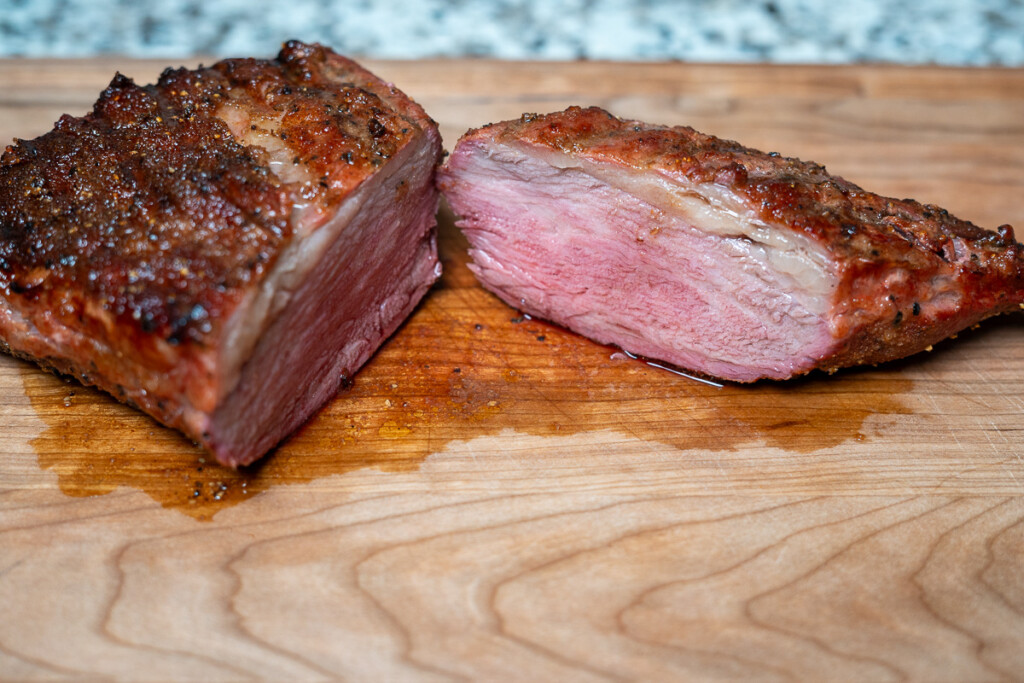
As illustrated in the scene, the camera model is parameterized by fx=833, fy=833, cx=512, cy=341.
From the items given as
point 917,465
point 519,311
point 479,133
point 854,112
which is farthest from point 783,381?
point 854,112

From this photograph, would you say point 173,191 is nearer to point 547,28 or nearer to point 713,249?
point 713,249

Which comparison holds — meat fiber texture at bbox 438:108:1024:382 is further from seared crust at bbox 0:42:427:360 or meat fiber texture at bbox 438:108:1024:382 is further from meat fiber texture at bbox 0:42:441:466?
seared crust at bbox 0:42:427:360

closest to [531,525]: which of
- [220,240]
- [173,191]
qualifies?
[220,240]

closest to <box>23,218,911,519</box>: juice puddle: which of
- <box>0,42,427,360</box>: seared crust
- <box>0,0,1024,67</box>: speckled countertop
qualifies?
<box>0,42,427,360</box>: seared crust

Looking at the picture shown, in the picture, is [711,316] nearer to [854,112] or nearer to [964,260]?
[964,260]

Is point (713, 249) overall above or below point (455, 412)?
above

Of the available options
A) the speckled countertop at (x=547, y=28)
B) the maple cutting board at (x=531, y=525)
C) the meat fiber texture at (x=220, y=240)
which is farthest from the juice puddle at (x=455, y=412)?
the speckled countertop at (x=547, y=28)
